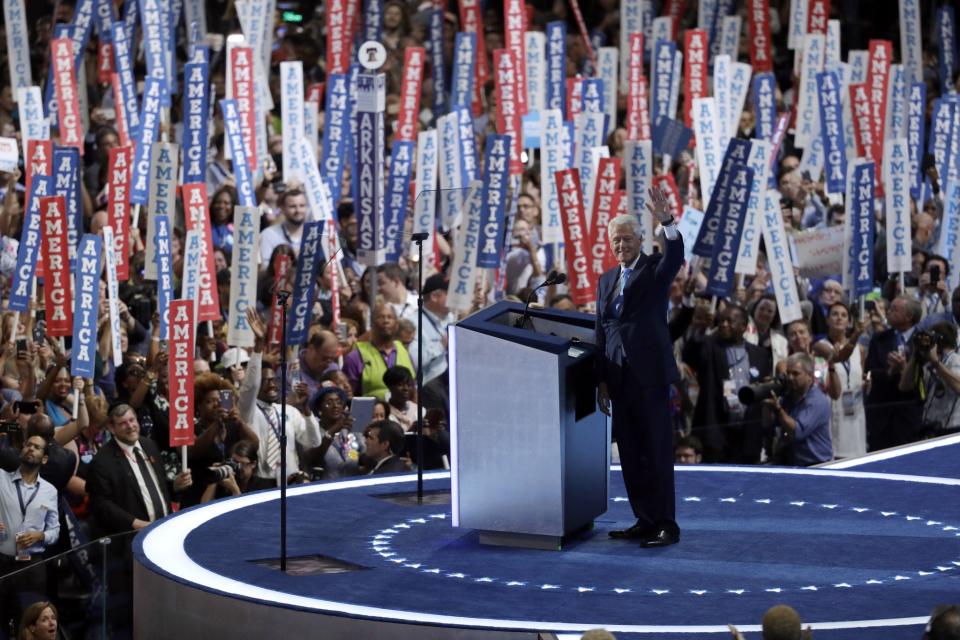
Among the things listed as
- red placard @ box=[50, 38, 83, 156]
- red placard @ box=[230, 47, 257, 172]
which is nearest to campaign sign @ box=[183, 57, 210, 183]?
red placard @ box=[230, 47, 257, 172]

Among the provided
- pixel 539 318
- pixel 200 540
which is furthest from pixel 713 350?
pixel 200 540

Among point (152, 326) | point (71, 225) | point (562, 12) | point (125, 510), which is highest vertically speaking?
point (562, 12)

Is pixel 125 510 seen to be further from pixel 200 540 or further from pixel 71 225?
pixel 71 225

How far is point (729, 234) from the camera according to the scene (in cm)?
1176

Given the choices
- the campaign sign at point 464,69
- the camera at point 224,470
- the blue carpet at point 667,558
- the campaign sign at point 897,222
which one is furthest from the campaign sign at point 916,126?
the camera at point 224,470

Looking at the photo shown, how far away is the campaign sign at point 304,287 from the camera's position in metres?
10.3

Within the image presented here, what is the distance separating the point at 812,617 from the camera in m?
5.73

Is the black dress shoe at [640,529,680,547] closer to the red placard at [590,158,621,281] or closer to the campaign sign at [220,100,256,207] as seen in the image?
the red placard at [590,158,621,281]

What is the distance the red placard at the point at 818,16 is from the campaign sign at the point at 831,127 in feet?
7.74

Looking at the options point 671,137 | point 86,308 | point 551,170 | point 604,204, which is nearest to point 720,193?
point 604,204

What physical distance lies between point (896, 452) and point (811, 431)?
65 centimetres

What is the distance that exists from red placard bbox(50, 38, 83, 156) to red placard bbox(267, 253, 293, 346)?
2000 millimetres

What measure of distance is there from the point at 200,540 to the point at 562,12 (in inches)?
502

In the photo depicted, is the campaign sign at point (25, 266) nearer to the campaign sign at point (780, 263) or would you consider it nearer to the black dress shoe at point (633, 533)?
the black dress shoe at point (633, 533)
